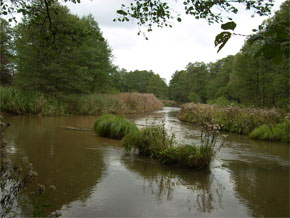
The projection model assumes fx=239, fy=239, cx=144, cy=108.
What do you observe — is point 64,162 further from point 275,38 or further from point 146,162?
point 275,38

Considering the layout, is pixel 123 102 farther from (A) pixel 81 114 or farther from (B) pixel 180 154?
(B) pixel 180 154

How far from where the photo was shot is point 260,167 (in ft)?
18.9

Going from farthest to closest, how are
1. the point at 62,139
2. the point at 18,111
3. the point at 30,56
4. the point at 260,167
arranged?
the point at 30,56
the point at 18,111
the point at 62,139
the point at 260,167

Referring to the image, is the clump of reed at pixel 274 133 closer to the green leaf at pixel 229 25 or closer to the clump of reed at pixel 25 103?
the green leaf at pixel 229 25

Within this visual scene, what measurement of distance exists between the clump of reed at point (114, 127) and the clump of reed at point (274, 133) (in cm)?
549

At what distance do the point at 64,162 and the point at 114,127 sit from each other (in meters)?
3.37

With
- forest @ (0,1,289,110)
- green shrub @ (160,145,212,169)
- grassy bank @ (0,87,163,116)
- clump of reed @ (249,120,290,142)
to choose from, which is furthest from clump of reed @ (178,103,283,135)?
grassy bank @ (0,87,163,116)

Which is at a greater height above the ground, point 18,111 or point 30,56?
point 30,56

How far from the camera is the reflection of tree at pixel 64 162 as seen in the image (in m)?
3.78

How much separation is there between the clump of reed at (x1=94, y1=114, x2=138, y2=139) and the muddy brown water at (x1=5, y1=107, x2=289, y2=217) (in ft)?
4.97

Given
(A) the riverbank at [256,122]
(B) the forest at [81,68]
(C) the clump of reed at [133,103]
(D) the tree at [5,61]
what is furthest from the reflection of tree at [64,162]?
(D) the tree at [5,61]

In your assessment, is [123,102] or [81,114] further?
[123,102]

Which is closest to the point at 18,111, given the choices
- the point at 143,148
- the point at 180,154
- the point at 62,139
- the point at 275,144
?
the point at 62,139

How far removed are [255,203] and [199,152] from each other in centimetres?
164
